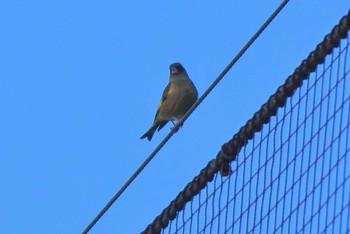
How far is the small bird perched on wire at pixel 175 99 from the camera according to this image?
11664mm

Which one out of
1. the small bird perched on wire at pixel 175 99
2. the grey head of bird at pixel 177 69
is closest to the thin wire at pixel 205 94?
the small bird perched on wire at pixel 175 99

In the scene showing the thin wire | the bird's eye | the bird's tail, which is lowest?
the thin wire

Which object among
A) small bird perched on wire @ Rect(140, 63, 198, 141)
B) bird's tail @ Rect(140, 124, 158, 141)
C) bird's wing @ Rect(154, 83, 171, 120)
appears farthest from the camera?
bird's tail @ Rect(140, 124, 158, 141)

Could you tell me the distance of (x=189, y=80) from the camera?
12.1m

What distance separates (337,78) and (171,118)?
8.29m

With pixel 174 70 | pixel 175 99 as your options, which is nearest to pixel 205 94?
pixel 175 99

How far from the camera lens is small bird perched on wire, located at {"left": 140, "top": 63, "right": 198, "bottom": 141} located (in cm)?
1166

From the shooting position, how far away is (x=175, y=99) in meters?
11.7

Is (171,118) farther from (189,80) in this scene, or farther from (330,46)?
(330,46)

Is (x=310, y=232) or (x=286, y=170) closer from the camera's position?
(x=310, y=232)

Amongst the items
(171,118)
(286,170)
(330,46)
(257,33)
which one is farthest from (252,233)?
(171,118)

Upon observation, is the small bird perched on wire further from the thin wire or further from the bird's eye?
the thin wire

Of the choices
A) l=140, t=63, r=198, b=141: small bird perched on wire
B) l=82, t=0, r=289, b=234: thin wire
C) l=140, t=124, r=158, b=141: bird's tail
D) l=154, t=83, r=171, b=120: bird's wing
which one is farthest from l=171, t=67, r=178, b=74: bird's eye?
l=82, t=0, r=289, b=234: thin wire

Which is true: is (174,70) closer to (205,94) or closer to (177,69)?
(177,69)
